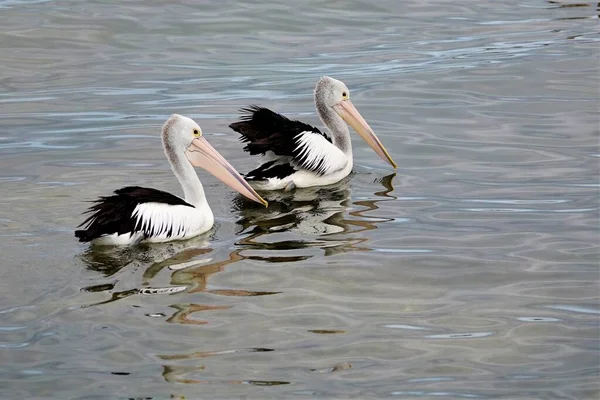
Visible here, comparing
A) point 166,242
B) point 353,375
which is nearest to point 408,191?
point 166,242

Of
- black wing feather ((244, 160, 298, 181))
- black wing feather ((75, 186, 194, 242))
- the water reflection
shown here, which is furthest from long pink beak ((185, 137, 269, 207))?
black wing feather ((75, 186, 194, 242))

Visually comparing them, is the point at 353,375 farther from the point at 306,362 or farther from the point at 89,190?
the point at 89,190

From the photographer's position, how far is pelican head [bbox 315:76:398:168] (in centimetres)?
847

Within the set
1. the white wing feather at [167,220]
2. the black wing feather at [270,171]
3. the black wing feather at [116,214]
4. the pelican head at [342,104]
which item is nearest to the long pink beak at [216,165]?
the black wing feather at [270,171]

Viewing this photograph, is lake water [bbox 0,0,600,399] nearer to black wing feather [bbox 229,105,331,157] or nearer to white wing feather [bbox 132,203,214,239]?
white wing feather [bbox 132,203,214,239]

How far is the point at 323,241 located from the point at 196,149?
1081 mm

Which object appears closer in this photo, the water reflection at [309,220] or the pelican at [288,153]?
the water reflection at [309,220]

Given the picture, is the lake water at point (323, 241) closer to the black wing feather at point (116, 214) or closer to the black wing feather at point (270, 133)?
the black wing feather at point (116, 214)

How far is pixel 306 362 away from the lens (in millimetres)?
4910

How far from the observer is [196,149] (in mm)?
7102

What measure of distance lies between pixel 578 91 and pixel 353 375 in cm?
670

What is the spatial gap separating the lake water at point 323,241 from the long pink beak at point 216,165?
0.52 ft

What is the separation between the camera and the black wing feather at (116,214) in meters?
6.19

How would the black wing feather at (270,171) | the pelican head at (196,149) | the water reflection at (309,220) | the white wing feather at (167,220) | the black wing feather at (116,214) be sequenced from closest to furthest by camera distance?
the black wing feather at (116,214) → the white wing feather at (167,220) → the water reflection at (309,220) → the pelican head at (196,149) → the black wing feather at (270,171)
